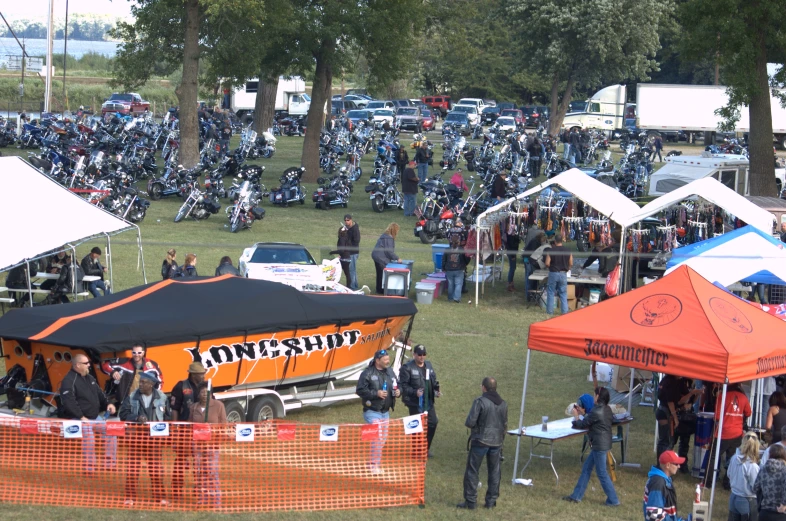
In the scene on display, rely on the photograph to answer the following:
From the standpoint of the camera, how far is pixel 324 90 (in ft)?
113

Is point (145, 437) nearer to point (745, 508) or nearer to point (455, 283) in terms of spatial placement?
point (745, 508)

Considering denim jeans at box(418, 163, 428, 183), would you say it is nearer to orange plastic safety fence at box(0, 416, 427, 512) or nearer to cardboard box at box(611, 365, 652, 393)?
cardboard box at box(611, 365, 652, 393)

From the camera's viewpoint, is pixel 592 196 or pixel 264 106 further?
pixel 264 106

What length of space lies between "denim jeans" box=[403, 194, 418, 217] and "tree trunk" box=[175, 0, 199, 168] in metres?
7.53

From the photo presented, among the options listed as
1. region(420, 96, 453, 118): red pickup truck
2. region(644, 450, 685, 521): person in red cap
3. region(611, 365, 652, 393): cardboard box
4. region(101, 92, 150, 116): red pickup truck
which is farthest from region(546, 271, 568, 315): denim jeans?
region(420, 96, 453, 118): red pickup truck

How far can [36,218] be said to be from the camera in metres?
16.1

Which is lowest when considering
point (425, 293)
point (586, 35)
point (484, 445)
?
point (425, 293)

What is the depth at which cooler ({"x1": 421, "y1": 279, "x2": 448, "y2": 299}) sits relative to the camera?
20.3 m

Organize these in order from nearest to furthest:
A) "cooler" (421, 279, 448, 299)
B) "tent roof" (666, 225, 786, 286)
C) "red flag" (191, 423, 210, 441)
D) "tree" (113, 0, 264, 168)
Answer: "red flag" (191, 423, 210, 441)
"tent roof" (666, 225, 786, 286)
"cooler" (421, 279, 448, 299)
"tree" (113, 0, 264, 168)

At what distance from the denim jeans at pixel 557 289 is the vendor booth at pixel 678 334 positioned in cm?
790

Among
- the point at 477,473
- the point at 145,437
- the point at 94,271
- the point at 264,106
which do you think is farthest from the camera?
the point at 264,106

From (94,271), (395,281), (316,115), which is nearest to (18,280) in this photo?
(94,271)

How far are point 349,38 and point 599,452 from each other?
24.4 m

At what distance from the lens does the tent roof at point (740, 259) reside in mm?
14766
